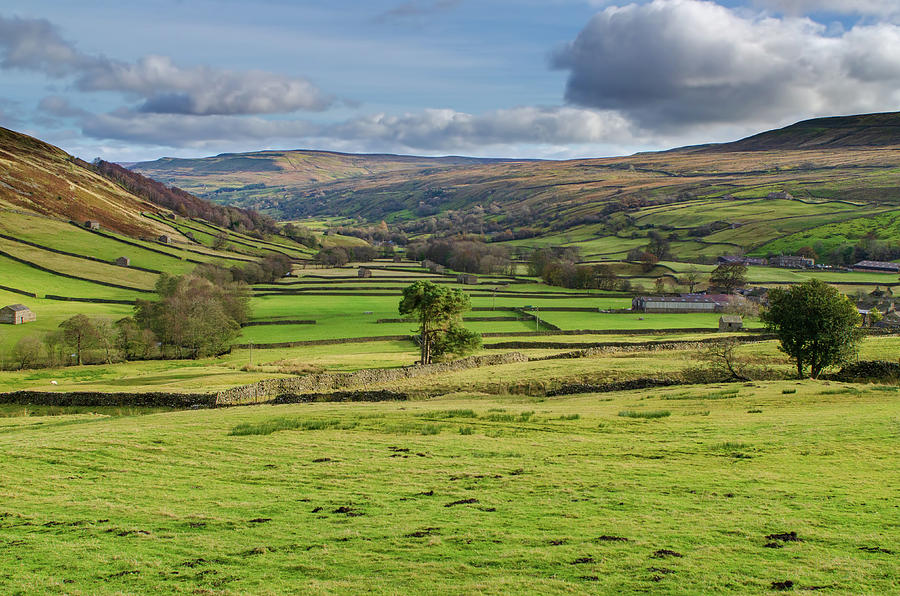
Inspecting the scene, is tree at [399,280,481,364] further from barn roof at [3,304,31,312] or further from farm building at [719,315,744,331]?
barn roof at [3,304,31,312]

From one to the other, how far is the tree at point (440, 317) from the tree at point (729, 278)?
3307 inches

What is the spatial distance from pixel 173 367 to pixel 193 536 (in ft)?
197

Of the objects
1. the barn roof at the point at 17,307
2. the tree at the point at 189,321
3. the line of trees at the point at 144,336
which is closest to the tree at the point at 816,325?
the tree at the point at 189,321

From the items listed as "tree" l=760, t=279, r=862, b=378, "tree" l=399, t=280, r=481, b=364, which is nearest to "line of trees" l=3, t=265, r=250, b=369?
"tree" l=399, t=280, r=481, b=364

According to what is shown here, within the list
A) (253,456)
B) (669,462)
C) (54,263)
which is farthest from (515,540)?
(54,263)

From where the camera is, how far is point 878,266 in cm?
15125

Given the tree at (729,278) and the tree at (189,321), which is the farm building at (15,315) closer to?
the tree at (189,321)

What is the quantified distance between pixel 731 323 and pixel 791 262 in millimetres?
92729

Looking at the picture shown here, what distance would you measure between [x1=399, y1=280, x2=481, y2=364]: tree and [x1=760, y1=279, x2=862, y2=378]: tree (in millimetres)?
29853

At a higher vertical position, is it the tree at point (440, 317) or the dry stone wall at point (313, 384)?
the tree at point (440, 317)

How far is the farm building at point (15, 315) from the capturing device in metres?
87.7

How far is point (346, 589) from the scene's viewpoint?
1146cm

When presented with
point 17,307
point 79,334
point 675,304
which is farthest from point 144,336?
point 675,304

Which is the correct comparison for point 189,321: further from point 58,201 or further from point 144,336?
point 58,201
